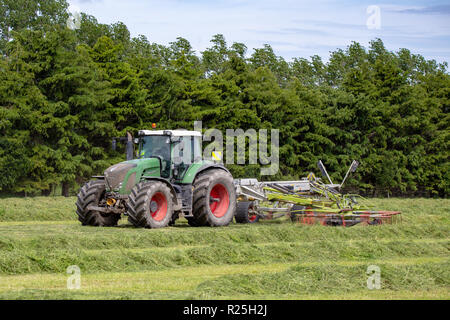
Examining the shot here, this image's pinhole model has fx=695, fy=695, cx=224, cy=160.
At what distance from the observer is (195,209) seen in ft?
60.0

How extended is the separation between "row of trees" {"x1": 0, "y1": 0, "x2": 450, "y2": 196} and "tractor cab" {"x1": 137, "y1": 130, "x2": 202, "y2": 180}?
19267 millimetres

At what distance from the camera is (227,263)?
42.9ft

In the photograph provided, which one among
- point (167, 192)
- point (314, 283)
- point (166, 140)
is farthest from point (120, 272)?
point (166, 140)

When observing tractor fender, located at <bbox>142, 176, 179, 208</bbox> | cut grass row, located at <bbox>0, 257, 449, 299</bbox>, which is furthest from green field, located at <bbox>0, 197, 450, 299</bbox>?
tractor fender, located at <bbox>142, 176, 179, 208</bbox>

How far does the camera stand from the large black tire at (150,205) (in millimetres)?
16734

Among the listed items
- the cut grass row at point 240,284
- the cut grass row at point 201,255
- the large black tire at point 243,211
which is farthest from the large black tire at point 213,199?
the cut grass row at point 240,284

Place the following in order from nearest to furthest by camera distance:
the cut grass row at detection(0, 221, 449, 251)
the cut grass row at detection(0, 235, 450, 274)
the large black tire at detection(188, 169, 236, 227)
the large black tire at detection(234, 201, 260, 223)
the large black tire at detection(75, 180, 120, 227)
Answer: the cut grass row at detection(0, 235, 450, 274), the cut grass row at detection(0, 221, 449, 251), the large black tire at detection(75, 180, 120, 227), the large black tire at detection(188, 169, 236, 227), the large black tire at detection(234, 201, 260, 223)

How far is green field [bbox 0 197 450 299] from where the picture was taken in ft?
32.0

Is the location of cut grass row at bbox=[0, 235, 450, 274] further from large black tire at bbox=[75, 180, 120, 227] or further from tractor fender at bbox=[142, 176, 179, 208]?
large black tire at bbox=[75, 180, 120, 227]

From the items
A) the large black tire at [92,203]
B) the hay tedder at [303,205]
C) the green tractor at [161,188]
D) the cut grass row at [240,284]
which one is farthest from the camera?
the hay tedder at [303,205]

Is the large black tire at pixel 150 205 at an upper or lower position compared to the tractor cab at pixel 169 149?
lower

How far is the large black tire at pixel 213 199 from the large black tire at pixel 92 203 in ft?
7.81

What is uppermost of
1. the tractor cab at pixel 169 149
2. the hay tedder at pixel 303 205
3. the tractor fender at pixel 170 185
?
the tractor cab at pixel 169 149

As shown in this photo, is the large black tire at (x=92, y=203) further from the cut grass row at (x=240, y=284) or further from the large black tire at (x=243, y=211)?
the cut grass row at (x=240, y=284)
